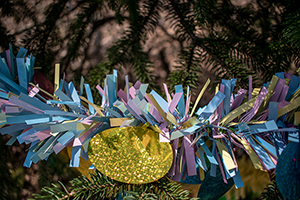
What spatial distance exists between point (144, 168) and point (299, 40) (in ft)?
0.72

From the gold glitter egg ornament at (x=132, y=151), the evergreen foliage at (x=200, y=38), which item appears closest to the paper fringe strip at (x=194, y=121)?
the gold glitter egg ornament at (x=132, y=151)

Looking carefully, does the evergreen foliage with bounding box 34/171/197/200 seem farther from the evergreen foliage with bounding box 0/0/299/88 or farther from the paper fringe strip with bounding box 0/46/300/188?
the evergreen foliage with bounding box 0/0/299/88

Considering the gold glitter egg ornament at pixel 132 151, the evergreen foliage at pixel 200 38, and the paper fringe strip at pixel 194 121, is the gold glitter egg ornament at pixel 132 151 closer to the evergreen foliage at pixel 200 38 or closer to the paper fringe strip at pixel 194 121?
the paper fringe strip at pixel 194 121

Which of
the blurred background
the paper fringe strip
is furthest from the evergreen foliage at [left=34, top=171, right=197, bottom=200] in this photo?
the blurred background

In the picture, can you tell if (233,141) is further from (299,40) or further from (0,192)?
(0,192)

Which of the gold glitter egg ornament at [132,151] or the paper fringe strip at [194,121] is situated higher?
the paper fringe strip at [194,121]

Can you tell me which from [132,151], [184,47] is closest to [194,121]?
[132,151]

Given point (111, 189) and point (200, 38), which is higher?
point (200, 38)

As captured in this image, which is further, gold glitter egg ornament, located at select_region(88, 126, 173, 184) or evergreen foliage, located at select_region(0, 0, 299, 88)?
evergreen foliage, located at select_region(0, 0, 299, 88)

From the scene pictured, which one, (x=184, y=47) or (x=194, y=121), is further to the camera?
(x=184, y=47)

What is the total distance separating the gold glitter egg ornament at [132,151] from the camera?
0.16 m

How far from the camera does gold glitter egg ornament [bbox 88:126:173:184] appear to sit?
6.4 inches

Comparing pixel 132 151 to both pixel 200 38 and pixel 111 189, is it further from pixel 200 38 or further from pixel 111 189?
pixel 200 38

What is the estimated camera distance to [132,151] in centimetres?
16
